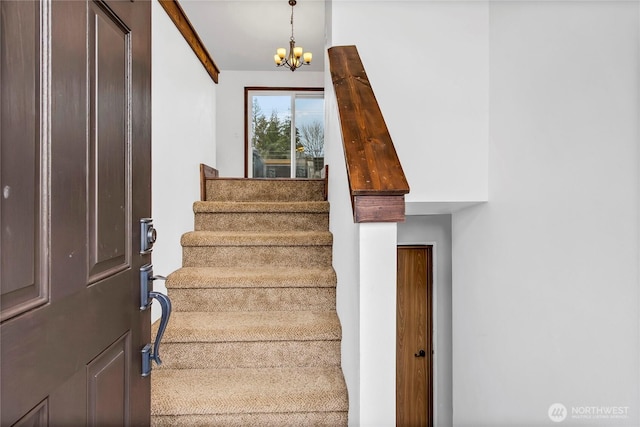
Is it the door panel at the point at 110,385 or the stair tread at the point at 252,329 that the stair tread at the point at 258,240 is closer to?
the stair tread at the point at 252,329

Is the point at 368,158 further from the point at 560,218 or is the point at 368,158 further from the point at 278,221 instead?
the point at 278,221

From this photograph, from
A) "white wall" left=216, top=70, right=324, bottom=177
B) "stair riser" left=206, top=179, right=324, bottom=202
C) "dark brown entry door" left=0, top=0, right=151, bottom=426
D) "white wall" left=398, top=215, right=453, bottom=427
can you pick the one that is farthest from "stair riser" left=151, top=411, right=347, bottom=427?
"white wall" left=216, top=70, right=324, bottom=177

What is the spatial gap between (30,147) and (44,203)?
85mm

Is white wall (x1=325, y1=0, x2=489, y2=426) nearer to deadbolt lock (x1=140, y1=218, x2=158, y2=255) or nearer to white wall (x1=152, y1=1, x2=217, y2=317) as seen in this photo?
white wall (x1=152, y1=1, x2=217, y2=317)

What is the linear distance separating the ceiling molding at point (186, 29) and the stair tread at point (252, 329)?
1.57m

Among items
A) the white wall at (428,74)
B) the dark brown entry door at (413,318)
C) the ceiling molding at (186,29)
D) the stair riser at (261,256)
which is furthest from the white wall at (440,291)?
the ceiling molding at (186,29)

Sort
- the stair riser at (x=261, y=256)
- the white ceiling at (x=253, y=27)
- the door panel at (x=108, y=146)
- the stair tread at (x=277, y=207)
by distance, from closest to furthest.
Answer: the door panel at (x=108, y=146)
the stair riser at (x=261, y=256)
the stair tread at (x=277, y=207)
the white ceiling at (x=253, y=27)

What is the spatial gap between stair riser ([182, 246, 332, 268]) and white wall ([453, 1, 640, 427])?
3.21 ft

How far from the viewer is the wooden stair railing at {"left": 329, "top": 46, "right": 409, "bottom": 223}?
1.00 meters

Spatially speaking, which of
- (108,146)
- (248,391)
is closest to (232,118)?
(248,391)

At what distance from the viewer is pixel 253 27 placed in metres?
4.36

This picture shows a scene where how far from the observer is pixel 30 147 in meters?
0.54

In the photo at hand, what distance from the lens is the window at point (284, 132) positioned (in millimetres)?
5855

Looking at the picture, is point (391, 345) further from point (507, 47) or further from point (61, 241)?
point (507, 47)
